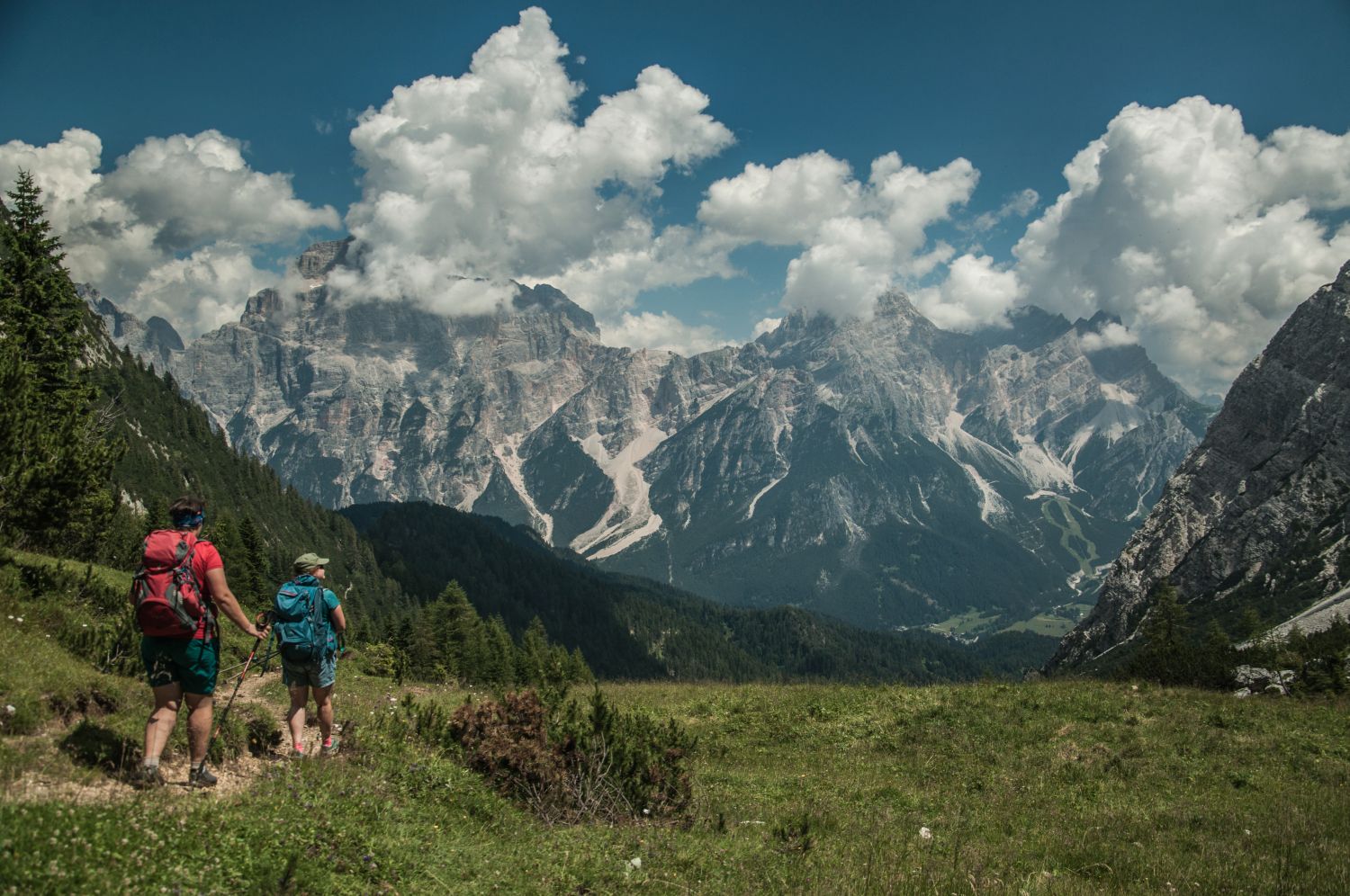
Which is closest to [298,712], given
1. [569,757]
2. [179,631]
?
[179,631]

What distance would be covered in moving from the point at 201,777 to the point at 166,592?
8.48ft

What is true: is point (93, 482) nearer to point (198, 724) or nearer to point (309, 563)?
point (309, 563)

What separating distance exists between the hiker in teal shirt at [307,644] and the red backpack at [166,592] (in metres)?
2.10

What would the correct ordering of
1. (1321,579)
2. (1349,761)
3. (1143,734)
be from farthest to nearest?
(1321,579) < (1143,734) < (1349,761)

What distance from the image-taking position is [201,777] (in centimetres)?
971

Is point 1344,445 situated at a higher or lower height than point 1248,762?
higher

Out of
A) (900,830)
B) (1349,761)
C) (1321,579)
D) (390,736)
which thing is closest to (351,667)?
(390,736)

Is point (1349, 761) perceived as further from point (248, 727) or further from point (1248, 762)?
point (248, 727)

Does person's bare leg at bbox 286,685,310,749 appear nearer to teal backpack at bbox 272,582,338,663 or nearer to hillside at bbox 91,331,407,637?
teal backpack at bbox 272,582,338,663

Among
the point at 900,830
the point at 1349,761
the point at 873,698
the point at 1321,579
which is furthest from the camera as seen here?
the point at 1321,579

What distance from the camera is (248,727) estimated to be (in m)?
12.1

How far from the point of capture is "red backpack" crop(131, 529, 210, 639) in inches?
378

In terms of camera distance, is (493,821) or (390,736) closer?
(493,821)

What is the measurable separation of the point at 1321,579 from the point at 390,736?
20701cm
